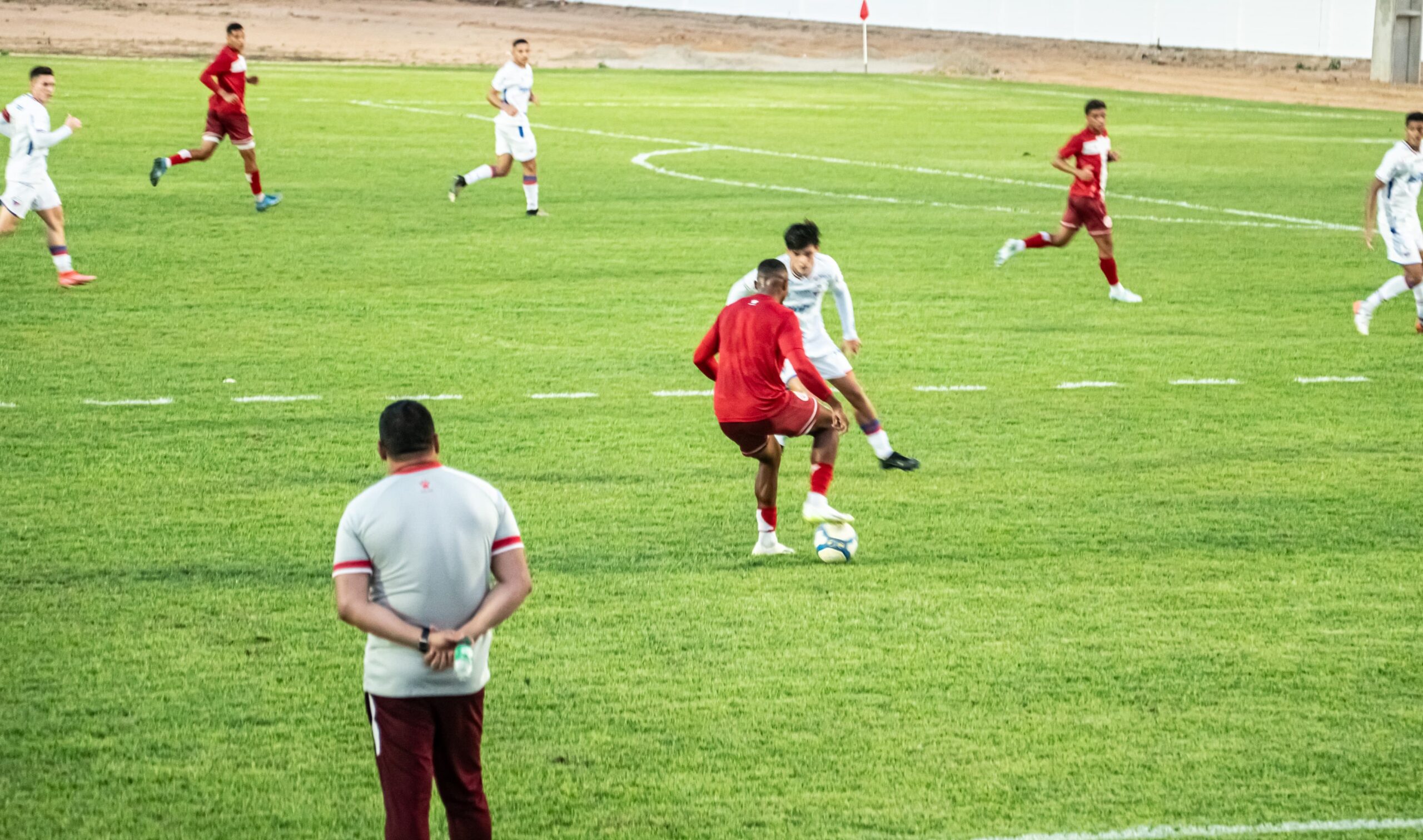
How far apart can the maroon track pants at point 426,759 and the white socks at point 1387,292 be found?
13.3m

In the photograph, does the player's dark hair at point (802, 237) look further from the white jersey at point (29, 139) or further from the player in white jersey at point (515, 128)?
the player in white jersey at point (515, 128)

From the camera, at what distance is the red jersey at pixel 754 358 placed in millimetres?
9398

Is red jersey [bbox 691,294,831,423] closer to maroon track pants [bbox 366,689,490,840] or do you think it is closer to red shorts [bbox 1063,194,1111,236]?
maroon track pants [bbox 366,689,490,840]

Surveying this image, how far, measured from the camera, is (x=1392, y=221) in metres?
16.5

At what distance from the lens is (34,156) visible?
17.6 meters

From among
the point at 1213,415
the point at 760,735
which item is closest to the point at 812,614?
the point at 760,735

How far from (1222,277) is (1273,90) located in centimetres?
3778

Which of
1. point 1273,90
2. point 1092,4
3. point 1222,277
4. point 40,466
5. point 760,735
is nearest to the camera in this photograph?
point 760,735

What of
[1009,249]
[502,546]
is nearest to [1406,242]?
[1009,249]

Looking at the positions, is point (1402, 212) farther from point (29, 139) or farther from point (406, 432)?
point (29, 139)

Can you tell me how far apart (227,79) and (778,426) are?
16325 mm

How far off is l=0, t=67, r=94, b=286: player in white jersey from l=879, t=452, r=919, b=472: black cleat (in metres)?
9.85

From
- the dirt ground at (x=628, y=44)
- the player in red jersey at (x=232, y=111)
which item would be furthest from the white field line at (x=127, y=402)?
the dirt ground at (x=628, y=44)

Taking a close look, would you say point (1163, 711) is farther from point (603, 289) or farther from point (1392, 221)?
point (603, 289)
